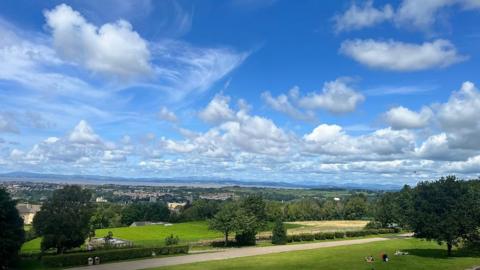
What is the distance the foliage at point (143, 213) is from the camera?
148 m

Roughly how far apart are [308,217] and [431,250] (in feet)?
365

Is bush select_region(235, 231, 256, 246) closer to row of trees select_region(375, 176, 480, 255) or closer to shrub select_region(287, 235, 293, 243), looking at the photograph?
shrub select_region(287, 235, 293, 243)

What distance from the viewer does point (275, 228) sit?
93500 millimetres

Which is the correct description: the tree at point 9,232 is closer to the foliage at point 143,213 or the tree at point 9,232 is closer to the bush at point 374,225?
the bush at point 374,225

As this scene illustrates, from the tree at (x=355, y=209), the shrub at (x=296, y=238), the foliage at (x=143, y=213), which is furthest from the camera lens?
the tree at (x=355, y=209)

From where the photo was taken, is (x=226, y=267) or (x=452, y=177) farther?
(x=452, y=177)

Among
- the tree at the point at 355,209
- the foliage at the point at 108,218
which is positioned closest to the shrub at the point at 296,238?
the foliage at the point at 108,218

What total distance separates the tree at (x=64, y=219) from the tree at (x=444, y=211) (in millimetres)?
41117

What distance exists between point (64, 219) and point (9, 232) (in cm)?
1115

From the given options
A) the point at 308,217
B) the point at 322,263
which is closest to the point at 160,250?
the point at 322,263

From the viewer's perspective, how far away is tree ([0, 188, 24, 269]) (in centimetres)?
4746

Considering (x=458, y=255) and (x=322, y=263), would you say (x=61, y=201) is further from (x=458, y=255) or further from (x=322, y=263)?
(x=458, y=255)

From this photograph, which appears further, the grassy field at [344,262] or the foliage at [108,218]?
the foliage at [108,218]

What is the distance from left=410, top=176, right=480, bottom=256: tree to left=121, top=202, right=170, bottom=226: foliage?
102 metres
